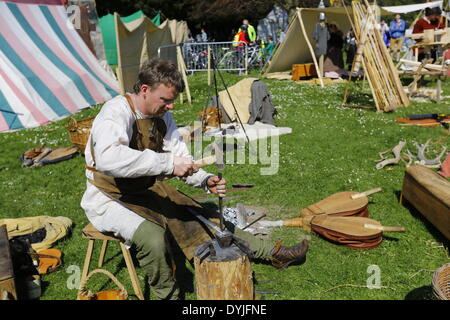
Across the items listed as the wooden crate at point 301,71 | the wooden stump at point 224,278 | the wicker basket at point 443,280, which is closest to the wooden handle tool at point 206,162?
the wooden stump at point 224,278

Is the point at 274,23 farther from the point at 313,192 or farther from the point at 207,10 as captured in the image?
the point at 313,192

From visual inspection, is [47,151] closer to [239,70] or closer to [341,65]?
[239,70]

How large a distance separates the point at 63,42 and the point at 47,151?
16.9ft

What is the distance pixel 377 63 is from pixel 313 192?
499cm

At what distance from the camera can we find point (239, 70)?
48.2 feet

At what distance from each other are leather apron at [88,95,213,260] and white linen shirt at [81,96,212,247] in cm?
6

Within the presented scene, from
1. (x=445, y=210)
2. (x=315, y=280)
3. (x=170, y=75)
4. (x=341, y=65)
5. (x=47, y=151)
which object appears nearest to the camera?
(x=170, y=75)

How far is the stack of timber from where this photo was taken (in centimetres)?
845

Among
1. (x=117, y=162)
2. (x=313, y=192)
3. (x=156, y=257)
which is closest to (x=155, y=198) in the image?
(x=156, y=257)

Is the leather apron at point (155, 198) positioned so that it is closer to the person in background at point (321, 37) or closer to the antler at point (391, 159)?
the antler at point (391, 159)

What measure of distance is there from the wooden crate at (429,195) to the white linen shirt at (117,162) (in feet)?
8.11

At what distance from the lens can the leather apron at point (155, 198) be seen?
9.31 feet

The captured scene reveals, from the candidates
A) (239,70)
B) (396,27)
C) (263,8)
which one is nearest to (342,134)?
(239,70)

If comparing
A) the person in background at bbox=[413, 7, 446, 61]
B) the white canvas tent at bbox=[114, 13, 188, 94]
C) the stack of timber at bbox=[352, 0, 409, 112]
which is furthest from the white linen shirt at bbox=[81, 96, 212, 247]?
the person in background at bbox=[413, 7, 446, 61]
